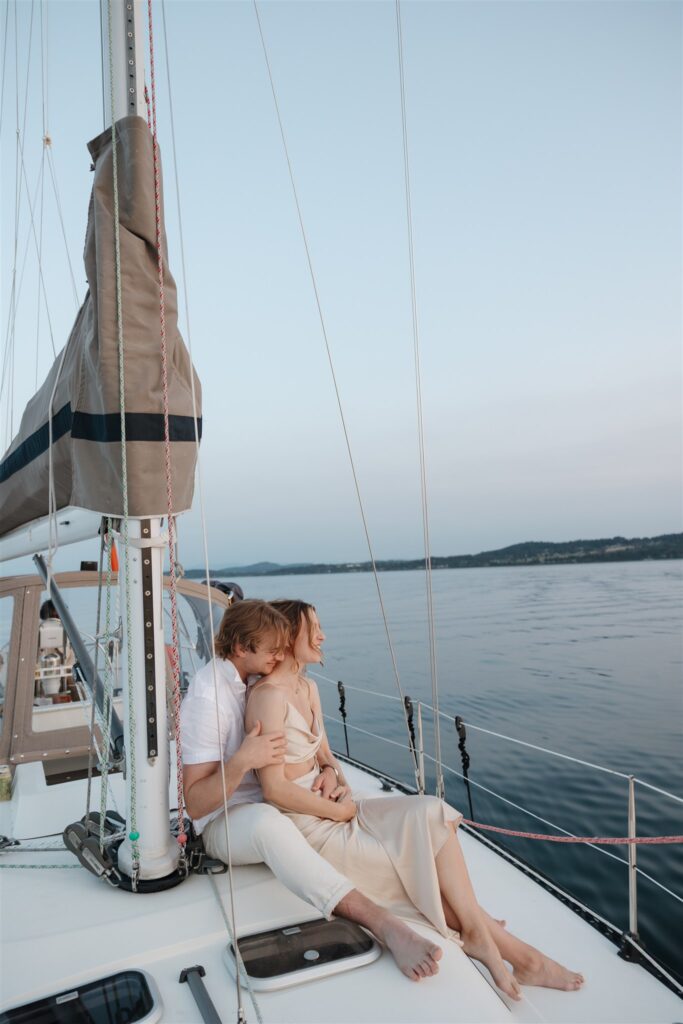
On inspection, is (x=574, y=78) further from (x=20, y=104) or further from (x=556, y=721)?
(x=556, y=721)

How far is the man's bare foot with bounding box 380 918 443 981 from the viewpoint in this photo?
5.62ft

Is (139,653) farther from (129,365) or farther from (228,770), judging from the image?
(129,365)

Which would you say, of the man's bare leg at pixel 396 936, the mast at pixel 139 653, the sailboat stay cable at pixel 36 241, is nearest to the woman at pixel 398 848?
the man's bare leg at pixel 396 936

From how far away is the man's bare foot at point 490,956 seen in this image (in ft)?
6.53

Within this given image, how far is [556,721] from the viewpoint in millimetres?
10961

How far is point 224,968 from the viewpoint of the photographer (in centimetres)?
177

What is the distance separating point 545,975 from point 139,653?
5.79ft

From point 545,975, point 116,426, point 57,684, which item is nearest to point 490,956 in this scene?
point 545,975

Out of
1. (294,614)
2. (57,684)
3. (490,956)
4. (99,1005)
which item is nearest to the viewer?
(99,1005)

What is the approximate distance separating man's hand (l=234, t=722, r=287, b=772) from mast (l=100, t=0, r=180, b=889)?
→ 289 mm

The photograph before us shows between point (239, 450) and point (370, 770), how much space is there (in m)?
3.01

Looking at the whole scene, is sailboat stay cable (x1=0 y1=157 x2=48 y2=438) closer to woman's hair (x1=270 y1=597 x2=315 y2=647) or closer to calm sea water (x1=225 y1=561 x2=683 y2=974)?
woman's hair (x1=270 y1=597 x2=315 y2=647)

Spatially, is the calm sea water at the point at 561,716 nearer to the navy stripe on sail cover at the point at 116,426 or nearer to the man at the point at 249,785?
the man at the point at 249,785

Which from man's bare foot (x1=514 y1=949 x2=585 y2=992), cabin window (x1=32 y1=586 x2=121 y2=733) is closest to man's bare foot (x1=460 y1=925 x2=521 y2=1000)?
man's bare foot (x1=514 y1=949 x2=585 y2=992)
